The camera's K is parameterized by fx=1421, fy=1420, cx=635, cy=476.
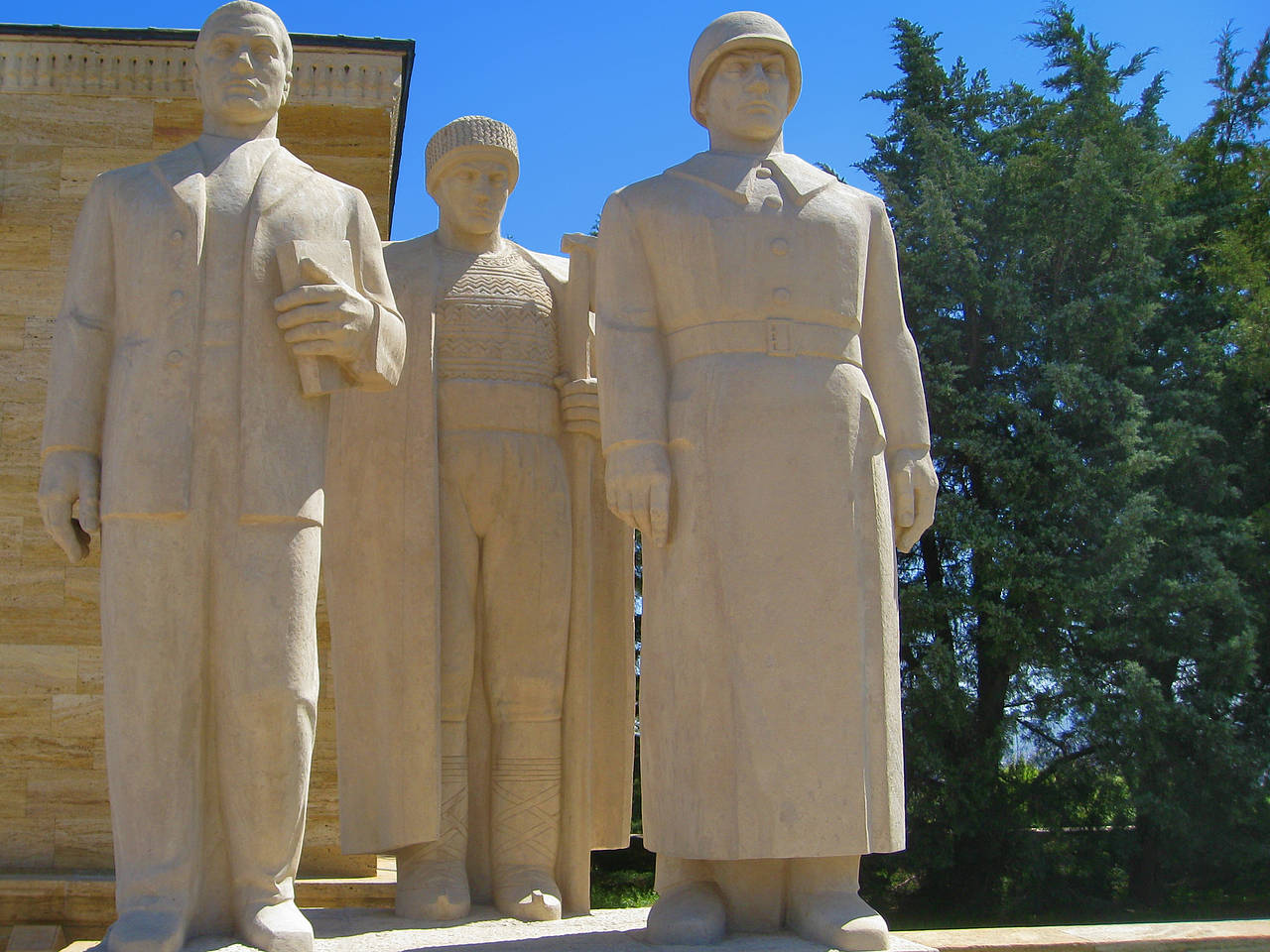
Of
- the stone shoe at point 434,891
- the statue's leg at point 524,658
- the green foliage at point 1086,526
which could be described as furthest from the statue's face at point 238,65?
the green foliage at point 1086,526

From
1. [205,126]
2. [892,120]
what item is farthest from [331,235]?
[892,120]

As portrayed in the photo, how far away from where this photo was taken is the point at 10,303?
919 cm

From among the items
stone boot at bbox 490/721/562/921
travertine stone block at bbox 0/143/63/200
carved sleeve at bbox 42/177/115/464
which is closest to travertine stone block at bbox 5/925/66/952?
stone boot at bbox 490/721/562/921

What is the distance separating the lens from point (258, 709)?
434 centimetres

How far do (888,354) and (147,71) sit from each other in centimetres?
644

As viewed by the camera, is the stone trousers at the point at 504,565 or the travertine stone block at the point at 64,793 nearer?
the stone trousers at the point at 504,565

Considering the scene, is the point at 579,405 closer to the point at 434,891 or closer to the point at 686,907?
the point at 434,891

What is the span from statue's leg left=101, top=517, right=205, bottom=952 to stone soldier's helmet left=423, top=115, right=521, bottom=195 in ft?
7.63

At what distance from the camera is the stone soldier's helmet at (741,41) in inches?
198

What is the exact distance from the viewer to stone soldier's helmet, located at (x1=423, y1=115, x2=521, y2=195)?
6020mm

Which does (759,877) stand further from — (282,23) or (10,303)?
(10,303)

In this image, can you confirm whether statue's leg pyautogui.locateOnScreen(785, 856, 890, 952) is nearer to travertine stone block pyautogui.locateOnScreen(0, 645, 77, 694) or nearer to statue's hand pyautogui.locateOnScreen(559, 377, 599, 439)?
statue's hand pyautogui.locateOnScreen(559, 377, 599, 439)

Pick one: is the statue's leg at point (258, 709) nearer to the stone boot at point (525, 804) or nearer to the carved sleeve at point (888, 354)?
the stone boot at point (525, 804)

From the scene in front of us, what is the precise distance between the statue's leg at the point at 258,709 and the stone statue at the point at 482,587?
3.56 feet
